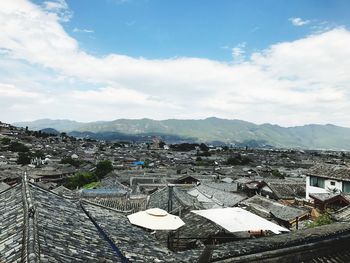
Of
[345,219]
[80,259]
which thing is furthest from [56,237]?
[345,219]

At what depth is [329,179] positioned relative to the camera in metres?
32.7

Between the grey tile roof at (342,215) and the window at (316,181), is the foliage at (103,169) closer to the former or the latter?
the window at (316,181)

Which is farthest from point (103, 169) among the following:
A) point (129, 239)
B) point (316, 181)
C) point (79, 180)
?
point (129, 239)

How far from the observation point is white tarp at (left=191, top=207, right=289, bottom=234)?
11.5 m

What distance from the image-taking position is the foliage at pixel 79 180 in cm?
5603

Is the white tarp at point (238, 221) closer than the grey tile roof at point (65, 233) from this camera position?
No

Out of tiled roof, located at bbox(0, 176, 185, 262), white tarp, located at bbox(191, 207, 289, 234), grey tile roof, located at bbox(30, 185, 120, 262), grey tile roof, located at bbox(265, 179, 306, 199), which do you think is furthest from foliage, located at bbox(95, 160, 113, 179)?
grey tile roof, located at bbox(30, 185, 120, 262)

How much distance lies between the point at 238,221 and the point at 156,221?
2884 mm

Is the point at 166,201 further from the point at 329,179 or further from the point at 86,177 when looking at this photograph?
the point at 86,177

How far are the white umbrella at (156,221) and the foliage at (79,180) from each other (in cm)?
4642

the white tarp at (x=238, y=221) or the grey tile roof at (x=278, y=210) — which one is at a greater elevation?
the white tarp at (x=238, y=221)

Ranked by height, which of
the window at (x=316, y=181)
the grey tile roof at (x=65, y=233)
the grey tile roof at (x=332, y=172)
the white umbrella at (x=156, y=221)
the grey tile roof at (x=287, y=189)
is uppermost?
the grey tile roof at (x=65, y=233)

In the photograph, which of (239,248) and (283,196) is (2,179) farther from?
(239,248)

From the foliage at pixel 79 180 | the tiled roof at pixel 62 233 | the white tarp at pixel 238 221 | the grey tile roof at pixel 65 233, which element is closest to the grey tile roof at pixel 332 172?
the white tarp at pixel 238 221
